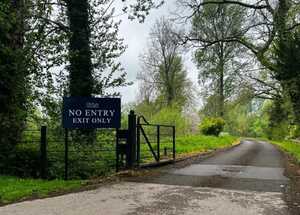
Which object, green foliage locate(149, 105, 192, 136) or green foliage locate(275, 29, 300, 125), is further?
green foliage locate(149, 105, 192, 136)

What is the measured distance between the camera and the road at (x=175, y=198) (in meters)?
7.56

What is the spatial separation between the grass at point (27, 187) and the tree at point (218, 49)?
22.2 meters

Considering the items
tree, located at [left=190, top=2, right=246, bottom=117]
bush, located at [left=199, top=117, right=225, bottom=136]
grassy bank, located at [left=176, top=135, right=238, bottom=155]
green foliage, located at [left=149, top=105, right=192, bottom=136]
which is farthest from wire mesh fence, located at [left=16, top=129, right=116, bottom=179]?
Answer: bush, located at [left=199, top=117, right=225, bottom=136]

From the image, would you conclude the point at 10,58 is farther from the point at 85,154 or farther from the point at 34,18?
the point at 85,154

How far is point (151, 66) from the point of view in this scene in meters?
52.4

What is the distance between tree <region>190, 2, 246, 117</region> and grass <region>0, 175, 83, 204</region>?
2218 centimetres

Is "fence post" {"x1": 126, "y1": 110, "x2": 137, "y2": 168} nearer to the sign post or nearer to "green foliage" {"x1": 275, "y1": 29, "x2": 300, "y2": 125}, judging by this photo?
the sign post

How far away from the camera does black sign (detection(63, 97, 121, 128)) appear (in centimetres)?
1163

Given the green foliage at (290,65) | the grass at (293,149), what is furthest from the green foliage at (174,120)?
the green foliage at (290,65)

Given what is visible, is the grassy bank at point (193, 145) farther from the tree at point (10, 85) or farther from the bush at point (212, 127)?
the bush at point (212, 127)

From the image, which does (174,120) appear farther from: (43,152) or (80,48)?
(43,152)

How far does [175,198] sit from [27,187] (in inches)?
127

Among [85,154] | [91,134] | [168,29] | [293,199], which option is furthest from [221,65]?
[293,199]

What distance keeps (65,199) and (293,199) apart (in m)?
4.60
